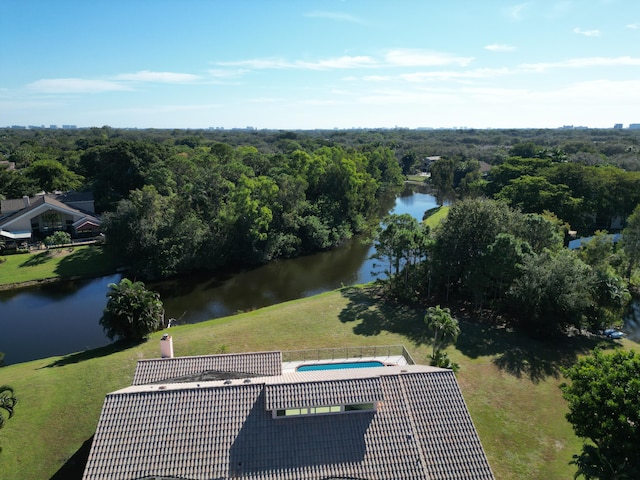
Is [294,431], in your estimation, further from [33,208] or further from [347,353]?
[33,208]

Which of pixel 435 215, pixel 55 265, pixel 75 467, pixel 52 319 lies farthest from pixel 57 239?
pixel 435 215

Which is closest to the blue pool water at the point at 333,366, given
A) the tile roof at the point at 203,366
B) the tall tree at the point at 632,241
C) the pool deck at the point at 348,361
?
the pool deck at the point at 348,361

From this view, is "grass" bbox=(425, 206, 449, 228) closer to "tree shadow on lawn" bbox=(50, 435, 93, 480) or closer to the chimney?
the chimney

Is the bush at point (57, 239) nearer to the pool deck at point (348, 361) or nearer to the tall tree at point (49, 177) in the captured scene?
the tall tree at point (49, 177)

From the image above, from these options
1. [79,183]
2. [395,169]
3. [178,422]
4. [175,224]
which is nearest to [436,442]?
[178,422]

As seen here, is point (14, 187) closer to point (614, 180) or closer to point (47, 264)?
point (47, 264)

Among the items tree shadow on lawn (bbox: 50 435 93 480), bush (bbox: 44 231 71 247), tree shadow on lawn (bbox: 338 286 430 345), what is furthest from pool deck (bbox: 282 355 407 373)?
bush (bbox: 44 231 71 247)
